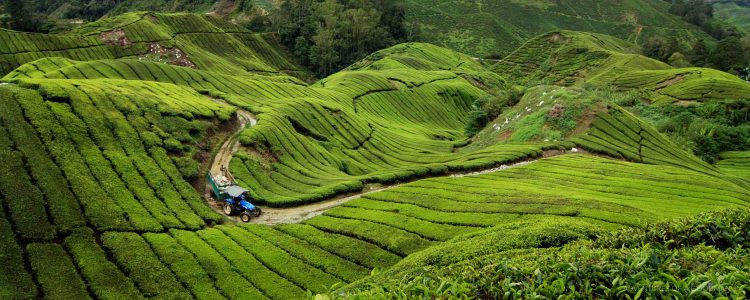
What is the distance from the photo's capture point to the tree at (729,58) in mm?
88750

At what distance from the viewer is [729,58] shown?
8912cm

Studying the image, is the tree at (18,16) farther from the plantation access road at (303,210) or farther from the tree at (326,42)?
the plantation access road at (303,210)

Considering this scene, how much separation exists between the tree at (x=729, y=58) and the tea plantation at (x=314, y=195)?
51277 mm

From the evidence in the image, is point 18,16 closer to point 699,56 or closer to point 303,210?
point 303,210

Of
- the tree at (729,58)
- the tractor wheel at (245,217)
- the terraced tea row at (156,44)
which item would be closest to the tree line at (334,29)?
the terraced tea row at (156,44)

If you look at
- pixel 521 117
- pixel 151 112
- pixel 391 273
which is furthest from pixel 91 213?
pixel 521 117

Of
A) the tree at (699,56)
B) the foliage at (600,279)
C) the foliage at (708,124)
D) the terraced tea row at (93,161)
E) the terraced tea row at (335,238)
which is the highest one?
the foliage at (600,279)

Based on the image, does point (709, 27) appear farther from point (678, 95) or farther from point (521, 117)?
point (521, 117)

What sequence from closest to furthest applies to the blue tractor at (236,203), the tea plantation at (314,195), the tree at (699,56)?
1. the tea plantation at (314,195)
2. the blue tractor at (236,203)
3. the tree at (699,56)

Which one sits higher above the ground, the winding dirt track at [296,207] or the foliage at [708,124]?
the winding dirt track at [296,207]

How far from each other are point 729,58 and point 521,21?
72.9 m

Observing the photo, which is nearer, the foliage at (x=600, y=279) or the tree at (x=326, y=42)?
the foliage at (x=600, y=279)

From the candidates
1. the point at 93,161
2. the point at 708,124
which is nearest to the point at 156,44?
the point at 93,161

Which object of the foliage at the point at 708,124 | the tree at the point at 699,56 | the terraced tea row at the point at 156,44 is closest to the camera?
the foliage at the point at 708,124
